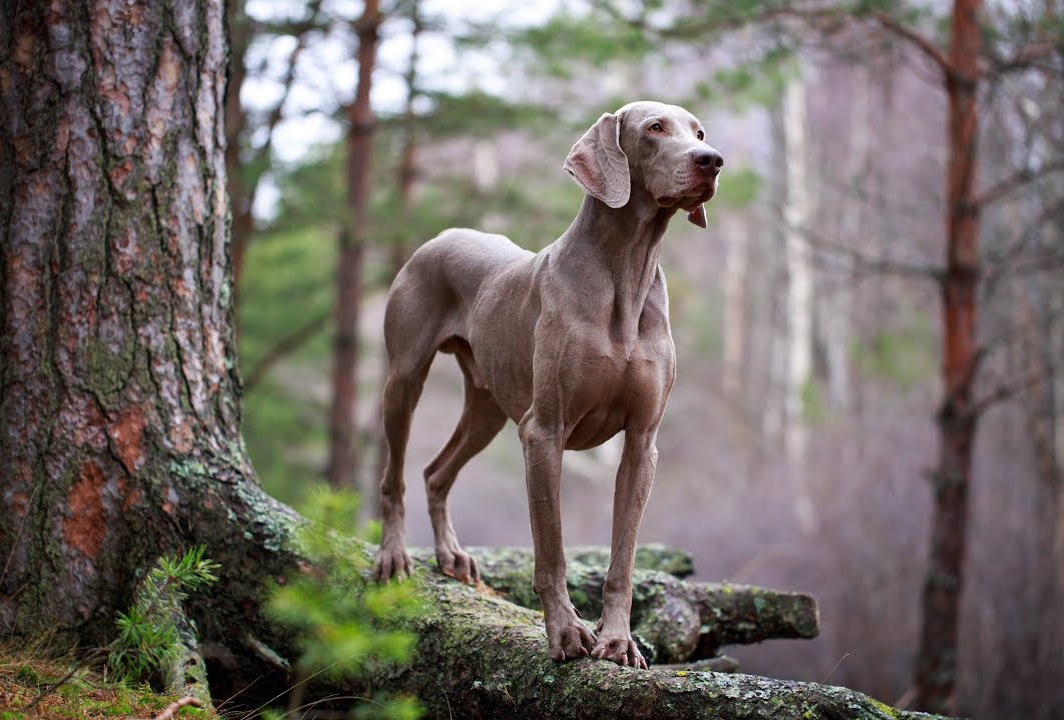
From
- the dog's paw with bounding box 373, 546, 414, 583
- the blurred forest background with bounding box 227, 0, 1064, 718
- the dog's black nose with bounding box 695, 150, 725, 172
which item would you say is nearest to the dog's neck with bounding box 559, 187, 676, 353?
the dog's black nose with bounding box 695, 150, 725, 172

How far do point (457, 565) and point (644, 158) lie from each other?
1.98 m

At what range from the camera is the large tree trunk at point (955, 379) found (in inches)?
312

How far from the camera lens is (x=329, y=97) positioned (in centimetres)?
1175

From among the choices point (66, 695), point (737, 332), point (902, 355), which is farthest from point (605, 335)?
point (737, 332)

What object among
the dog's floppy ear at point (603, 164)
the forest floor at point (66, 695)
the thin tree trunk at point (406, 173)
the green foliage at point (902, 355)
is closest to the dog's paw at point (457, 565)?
the forest floor at point (66, 695)

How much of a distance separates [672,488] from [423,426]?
404 inches

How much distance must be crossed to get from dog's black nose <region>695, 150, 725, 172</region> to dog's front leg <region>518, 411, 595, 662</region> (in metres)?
1.02

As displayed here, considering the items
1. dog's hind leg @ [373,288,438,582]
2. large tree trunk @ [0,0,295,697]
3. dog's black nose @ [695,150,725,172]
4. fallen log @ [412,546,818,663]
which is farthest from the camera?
fallen log @ [412,546,818,663]

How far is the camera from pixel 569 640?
10.8ft

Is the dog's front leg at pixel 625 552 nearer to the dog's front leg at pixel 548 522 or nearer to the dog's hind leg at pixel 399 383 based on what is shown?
the dog's front leg at pixel 548 522

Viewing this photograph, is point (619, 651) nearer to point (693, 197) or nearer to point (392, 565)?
point (392, 565)

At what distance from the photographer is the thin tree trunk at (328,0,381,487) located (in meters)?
11.6

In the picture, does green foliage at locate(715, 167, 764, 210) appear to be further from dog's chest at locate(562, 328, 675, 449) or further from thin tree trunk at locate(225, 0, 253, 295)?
dog's chest at locate(562, 328, 675, 449)

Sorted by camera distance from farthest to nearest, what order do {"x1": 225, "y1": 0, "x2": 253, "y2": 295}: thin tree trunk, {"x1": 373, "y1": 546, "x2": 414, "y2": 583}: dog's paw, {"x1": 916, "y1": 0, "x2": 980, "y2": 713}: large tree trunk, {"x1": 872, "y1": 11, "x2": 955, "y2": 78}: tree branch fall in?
{"x1": 225, "y1": 0, "x2": 253, "y2": 295}: thin tree trunk
{"x1": 916, "y1": 0, "x2": 980, "y2": 713}: large tree trunk
{"x1": 872, "y1": 11, "x2": 955, "y2": 78}: tree branch
{"x1": 373, "y1": 546, "x2": 414, "y2": 583}: dog's paw
